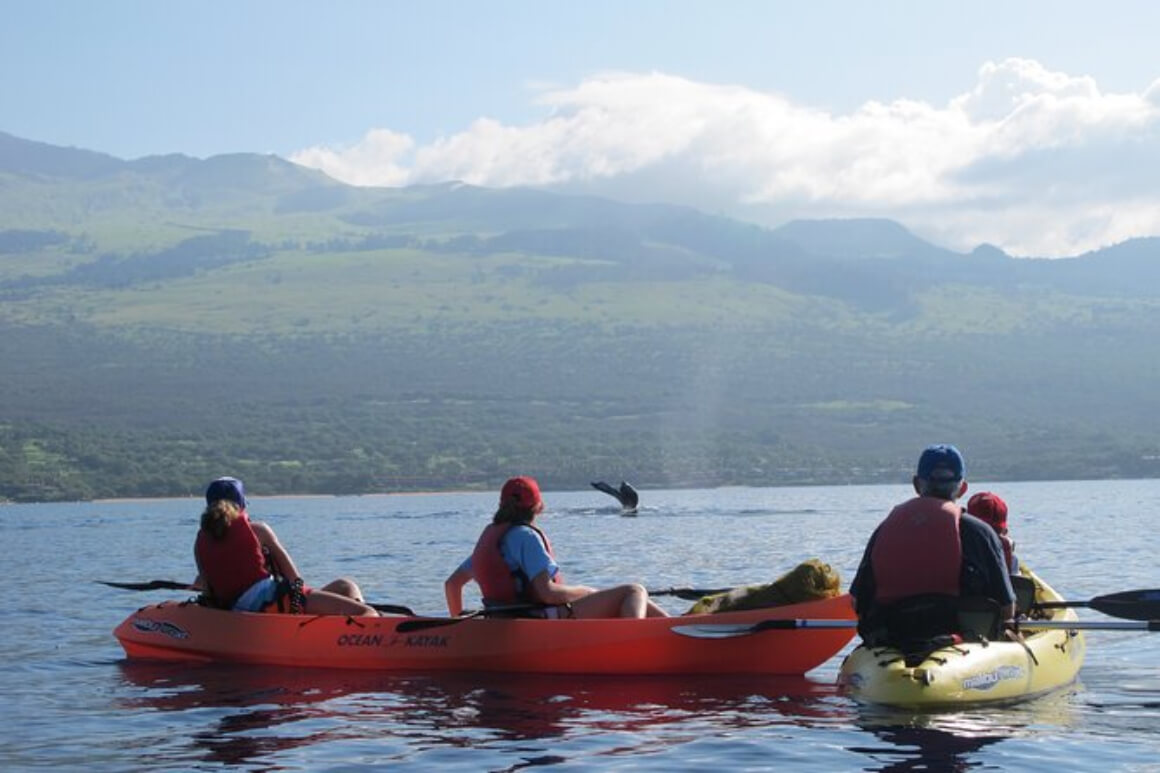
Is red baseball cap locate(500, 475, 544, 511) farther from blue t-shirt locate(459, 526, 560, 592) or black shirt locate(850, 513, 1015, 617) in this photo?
black shirt locate(850, 513, 1015, 617)

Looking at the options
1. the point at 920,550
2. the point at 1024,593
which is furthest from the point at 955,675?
the point at 1024,593

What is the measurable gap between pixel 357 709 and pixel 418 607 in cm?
1175

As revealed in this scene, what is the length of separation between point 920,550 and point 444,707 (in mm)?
4583

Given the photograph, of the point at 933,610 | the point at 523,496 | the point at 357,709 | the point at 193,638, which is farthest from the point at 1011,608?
the point at 193,638

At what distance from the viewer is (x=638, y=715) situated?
49.3ft

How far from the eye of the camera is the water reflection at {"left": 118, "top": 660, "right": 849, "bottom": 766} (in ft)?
45.9

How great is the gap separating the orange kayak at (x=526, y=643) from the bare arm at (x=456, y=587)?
329 mm

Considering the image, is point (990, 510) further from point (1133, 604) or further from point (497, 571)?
point (497, 571)

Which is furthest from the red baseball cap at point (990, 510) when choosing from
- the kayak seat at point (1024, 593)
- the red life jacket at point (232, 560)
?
the red life jacket at point (232, 560)

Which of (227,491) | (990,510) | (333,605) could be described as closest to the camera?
(990,510)

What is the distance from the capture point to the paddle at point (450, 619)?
17438mm

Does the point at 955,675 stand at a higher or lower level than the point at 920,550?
lower

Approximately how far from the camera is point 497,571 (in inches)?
679

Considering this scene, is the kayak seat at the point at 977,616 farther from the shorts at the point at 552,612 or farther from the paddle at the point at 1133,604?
the shorts at the point at 552,612
